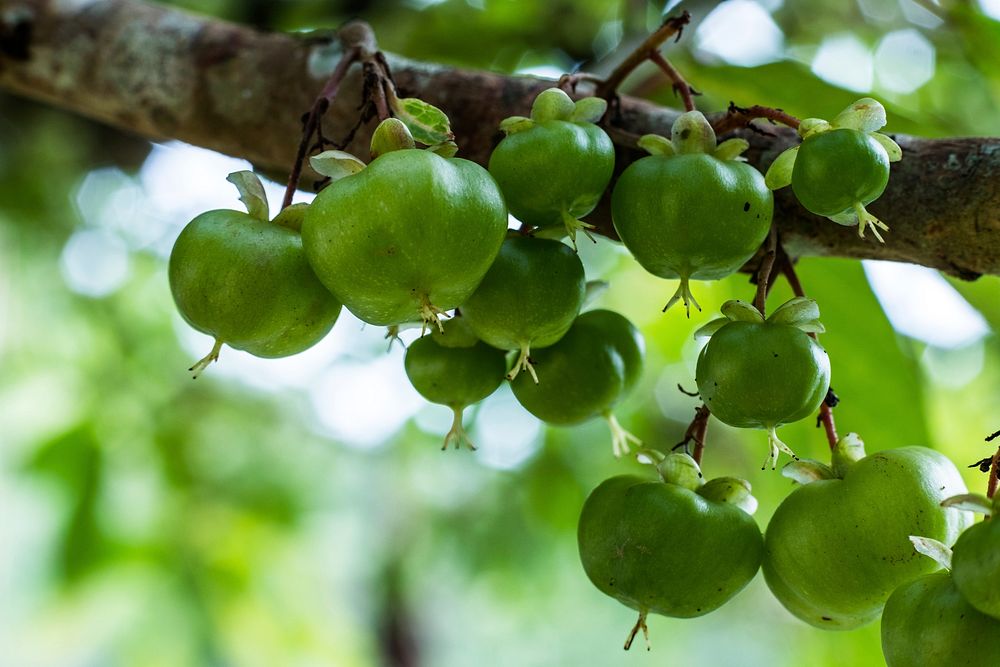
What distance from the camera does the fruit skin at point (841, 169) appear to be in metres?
0.96

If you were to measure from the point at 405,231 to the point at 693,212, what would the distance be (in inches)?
11.9

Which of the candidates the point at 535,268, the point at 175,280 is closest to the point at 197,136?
the point at 175,280

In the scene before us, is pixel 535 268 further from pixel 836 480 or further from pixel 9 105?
pixel 9 105

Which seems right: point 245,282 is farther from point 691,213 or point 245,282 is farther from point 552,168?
point 691,213

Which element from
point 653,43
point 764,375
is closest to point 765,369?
point 764,375

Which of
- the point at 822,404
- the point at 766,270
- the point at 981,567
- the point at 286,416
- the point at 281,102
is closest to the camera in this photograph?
the point at 981,567

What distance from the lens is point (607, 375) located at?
1198mm

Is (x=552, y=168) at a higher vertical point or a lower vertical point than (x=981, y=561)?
higher

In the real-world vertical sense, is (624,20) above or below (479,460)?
above

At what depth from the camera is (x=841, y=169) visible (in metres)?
0.97

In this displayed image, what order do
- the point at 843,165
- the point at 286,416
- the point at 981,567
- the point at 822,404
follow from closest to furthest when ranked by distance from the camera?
the point at 981,567 < the point at 843,165 < the point at 822,404 < the point at 286,416

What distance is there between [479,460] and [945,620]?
11.4 feet

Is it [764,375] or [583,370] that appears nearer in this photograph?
[764,375]

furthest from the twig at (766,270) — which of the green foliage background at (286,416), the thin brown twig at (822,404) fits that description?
the green foliage background at (286,416)
